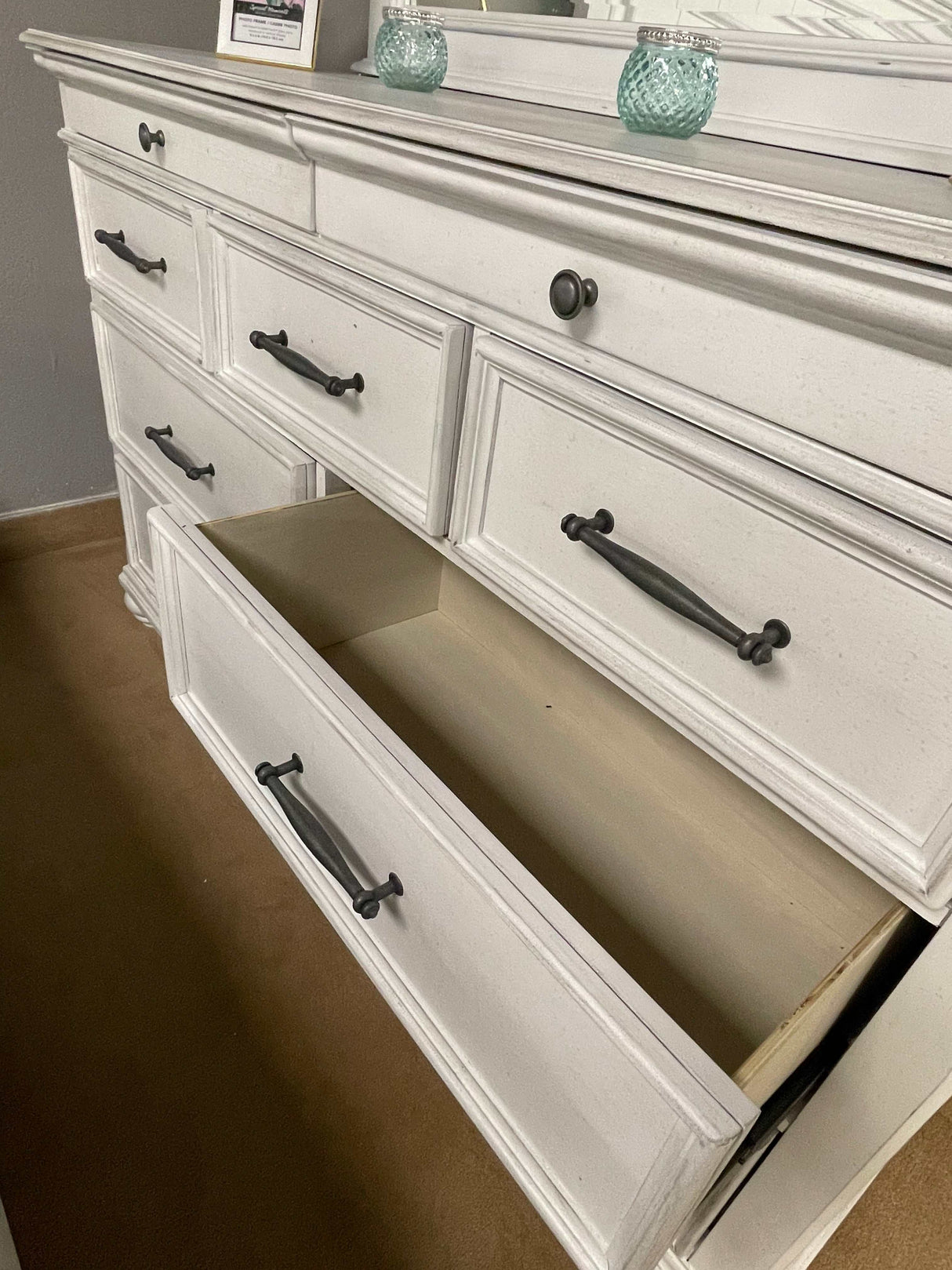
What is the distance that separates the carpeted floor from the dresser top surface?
2.83 feet

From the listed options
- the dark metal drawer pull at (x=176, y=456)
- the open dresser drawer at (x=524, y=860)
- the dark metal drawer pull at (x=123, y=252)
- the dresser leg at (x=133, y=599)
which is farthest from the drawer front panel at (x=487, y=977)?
the dresser leg at (x=133, y=599)

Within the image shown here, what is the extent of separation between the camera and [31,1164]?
80cm

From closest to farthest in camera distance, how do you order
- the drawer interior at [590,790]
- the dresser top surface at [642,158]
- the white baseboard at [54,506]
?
the dresser top surface at [642,158] → the drawer interior at [590,790] → the white baseboard at [54,506]

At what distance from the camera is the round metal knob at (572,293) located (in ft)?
1.61

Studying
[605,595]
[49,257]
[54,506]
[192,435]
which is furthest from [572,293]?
[54,506]

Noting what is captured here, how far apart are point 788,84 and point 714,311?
0.37 m

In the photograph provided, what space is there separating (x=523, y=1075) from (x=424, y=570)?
25.9 inches

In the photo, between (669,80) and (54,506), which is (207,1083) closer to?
(669,80)

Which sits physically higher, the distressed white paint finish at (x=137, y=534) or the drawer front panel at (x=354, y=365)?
the drawer front panel at (x=354, y=365)

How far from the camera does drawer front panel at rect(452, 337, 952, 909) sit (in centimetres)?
41

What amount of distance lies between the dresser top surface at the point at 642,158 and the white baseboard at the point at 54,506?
95 centimetres

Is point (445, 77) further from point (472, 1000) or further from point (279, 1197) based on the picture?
point (279, 1197)

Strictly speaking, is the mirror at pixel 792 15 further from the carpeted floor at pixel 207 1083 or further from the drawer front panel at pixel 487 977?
the carpeted floor at pixel 207 1083

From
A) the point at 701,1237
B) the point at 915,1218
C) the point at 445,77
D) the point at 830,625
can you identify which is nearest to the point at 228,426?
the point at 445,77
